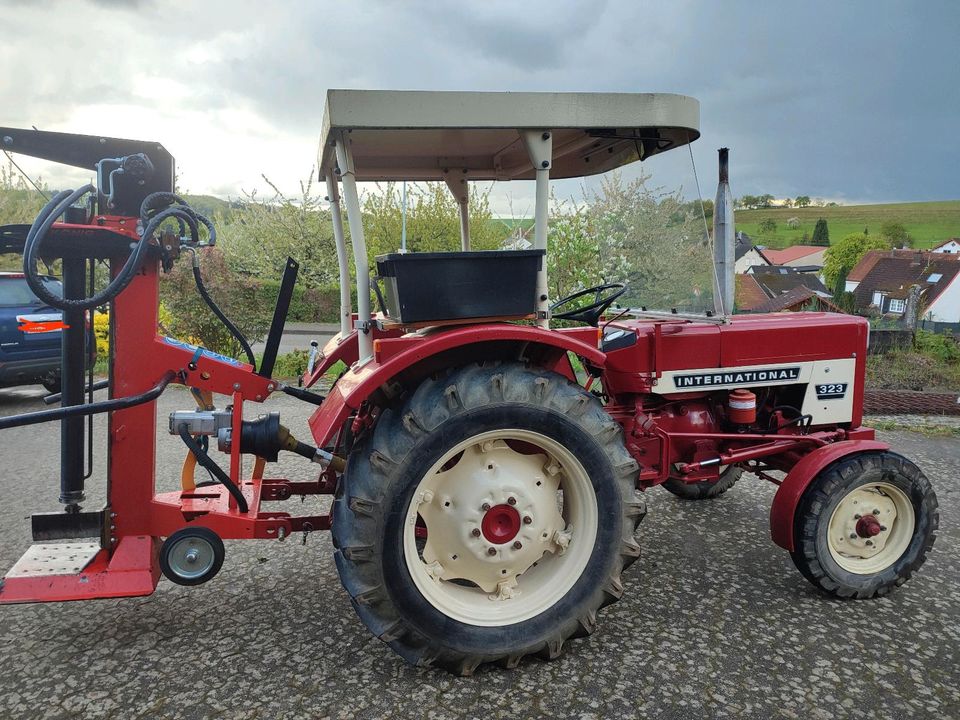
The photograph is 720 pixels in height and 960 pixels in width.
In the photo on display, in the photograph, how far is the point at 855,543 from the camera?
3.16 metres

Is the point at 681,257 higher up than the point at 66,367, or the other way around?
the point at 681,257

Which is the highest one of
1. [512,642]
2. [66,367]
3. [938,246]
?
[938,246]

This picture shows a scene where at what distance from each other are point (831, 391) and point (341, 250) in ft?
8.72

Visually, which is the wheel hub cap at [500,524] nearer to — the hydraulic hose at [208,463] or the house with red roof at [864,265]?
the hydraulic hose at [208,463]

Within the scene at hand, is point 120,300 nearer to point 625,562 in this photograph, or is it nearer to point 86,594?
point 86,594

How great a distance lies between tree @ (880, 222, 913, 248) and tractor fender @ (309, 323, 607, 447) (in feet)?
57.9

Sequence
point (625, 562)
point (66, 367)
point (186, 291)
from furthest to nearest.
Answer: point (186, 291) → point (66, 367) → point (625, 562)

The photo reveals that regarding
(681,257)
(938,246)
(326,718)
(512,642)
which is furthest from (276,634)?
(938,246)

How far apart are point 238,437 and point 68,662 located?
107cm

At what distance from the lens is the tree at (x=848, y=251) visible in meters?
13.5

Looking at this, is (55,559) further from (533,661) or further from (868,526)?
(868,526)

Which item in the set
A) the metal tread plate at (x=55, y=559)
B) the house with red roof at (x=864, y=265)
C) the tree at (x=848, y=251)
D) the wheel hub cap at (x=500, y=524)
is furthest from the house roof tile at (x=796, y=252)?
the metal tread plate at (x=55, y=559)

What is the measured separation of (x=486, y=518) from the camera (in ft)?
8.71

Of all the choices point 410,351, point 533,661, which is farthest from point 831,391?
point 410,351
